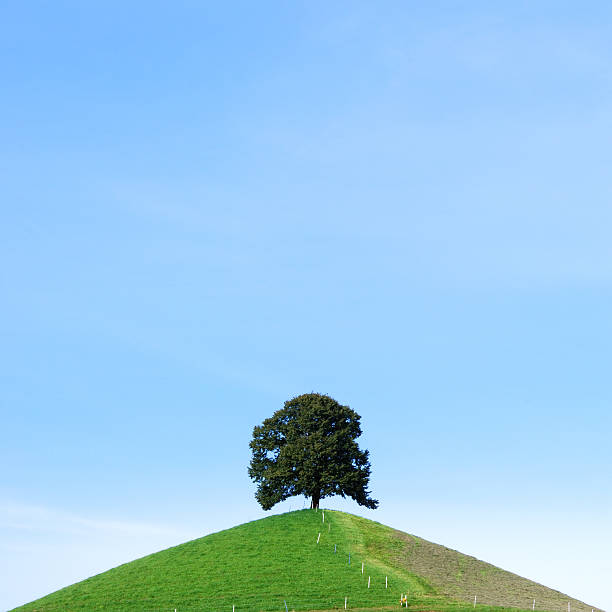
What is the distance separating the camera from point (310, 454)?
88.3 metres

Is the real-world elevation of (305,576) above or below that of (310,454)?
below

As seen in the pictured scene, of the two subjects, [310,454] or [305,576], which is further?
[310,454]

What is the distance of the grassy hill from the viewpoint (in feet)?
218

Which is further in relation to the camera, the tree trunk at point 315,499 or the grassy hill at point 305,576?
the tree trunk at point 315,499

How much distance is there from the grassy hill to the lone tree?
3194 millimetres

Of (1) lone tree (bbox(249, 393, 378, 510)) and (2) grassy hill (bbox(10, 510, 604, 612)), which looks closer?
(2) grassy hill (bbox(10, 510, 604, 612))

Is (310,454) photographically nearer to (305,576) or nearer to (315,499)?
(315,499)

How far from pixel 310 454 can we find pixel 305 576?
1930 centimetres

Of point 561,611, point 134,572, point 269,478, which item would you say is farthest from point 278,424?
point 561,611

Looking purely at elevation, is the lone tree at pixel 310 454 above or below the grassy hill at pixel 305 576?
above

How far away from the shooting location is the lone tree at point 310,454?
290 feet

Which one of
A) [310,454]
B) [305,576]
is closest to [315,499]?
[310,454]

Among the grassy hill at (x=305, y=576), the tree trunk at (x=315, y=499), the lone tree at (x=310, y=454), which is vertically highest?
the lone tree at (x=310, y=454)

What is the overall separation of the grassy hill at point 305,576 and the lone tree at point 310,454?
319cm
